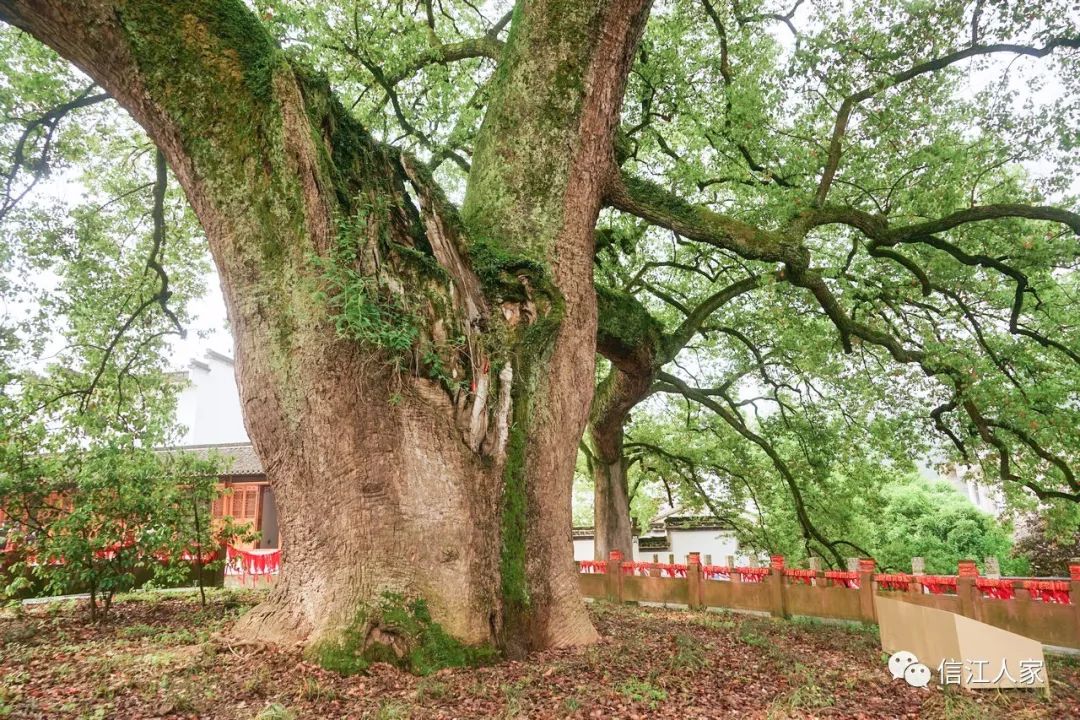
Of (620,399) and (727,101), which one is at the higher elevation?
(727,101)

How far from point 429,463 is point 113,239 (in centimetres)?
921

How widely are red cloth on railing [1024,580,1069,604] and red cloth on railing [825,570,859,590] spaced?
2388 mm

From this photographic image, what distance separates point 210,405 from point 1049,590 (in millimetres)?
32530

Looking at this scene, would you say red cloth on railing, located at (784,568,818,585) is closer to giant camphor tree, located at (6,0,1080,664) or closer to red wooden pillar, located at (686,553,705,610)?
red wooden pillar, located at (686,553,705,610)

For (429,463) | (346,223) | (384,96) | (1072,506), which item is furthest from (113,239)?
(1072,506)

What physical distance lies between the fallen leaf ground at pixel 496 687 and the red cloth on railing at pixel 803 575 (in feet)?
15.1

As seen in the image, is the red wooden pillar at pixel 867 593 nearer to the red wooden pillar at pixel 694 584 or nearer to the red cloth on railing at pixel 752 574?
the red cloth on railing at pixel 752 574

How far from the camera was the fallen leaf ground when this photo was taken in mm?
3682

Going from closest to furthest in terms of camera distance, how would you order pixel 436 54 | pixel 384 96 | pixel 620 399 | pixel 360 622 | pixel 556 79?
pixel 360 622 < pixel 556 79 < pixel 436 54 < pixel 384 96 < pixel 620 399

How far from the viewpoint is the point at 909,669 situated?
15.7ft

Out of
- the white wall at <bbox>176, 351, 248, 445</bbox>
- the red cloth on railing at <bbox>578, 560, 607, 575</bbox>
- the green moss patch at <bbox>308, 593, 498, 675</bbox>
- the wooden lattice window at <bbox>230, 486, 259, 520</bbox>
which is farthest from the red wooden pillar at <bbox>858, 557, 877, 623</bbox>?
the white wall at <bbox>176, 351, 248, 445</bbox>

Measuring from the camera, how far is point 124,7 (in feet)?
14.9

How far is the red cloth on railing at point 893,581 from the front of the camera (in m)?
9.12

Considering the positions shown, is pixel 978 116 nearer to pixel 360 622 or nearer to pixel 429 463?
pixel 429 463
